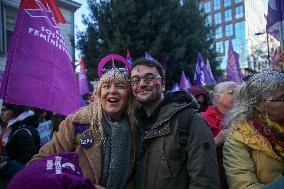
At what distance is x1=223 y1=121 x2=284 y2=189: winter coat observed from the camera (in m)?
2.69

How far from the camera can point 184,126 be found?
276cm

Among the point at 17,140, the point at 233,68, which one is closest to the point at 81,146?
the point at 17,140

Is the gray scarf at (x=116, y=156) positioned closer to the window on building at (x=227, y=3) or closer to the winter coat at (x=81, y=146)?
the winter coat at (x=81, y=146)

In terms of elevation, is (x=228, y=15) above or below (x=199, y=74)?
above

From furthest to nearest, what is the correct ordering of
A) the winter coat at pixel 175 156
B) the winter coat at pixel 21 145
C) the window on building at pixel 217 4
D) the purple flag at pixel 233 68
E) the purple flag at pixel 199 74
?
the window on building at pixel 217 4, the purple flag at pixel 199 74, the purple flag at pixel 233 68, the winter coat at pixel 21 145, the winter coat at pixel 175 156

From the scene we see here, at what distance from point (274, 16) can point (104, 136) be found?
13.2ft

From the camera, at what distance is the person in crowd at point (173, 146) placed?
8.75ft

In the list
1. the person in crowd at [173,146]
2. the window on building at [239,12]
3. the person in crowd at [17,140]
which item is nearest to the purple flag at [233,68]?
the person in crowd at [17,140]

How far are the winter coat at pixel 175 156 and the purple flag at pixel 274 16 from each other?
11.1 ft

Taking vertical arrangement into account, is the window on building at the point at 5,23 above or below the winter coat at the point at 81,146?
above

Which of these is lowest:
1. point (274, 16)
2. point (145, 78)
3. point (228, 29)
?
point (145, 78)

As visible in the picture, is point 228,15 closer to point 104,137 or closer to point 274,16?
point 274,16

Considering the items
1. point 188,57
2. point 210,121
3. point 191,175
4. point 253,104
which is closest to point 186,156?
point 191,175

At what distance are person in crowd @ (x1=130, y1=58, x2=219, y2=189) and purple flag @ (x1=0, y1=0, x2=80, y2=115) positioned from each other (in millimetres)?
1073
